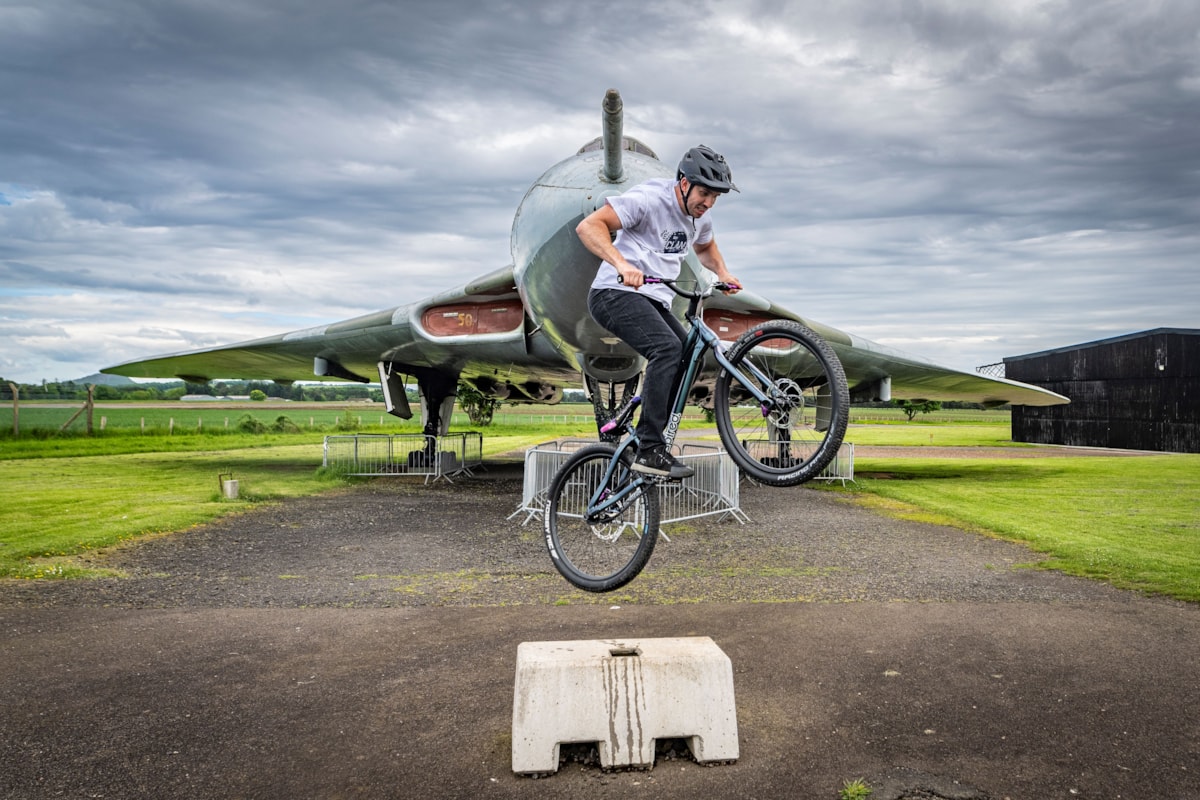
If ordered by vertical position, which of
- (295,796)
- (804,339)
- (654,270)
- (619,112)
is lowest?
(295,796)

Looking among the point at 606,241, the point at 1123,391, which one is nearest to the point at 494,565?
the point at 606,241

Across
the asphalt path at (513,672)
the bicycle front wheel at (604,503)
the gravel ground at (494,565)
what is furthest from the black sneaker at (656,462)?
the gravel ground at (494,565)

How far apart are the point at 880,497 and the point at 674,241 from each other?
17486 mm

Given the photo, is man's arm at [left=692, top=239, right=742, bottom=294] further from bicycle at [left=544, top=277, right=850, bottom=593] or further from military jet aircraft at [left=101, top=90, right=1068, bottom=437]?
military jet aircraft at [left=101, top=90, right=1068, bottom=437]

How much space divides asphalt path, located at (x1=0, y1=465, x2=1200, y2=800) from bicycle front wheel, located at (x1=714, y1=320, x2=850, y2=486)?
2.88 m

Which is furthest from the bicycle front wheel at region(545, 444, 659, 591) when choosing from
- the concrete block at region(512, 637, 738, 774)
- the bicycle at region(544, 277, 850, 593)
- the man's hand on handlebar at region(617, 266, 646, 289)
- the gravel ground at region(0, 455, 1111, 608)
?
the gravel ground at region(0, 455, 1111, 608)

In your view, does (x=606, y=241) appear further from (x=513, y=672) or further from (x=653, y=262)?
(x=513, y=672)

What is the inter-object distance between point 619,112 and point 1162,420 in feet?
138

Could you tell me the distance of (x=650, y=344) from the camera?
460 centimetres

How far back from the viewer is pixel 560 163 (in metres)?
8.26

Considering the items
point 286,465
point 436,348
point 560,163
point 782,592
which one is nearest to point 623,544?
point 782,592

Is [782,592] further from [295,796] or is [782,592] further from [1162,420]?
[1162,420]

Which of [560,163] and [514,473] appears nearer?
[560,163]

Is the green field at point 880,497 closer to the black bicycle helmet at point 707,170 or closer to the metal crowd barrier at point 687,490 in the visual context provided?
the metal crowd barrier at point 687,490
